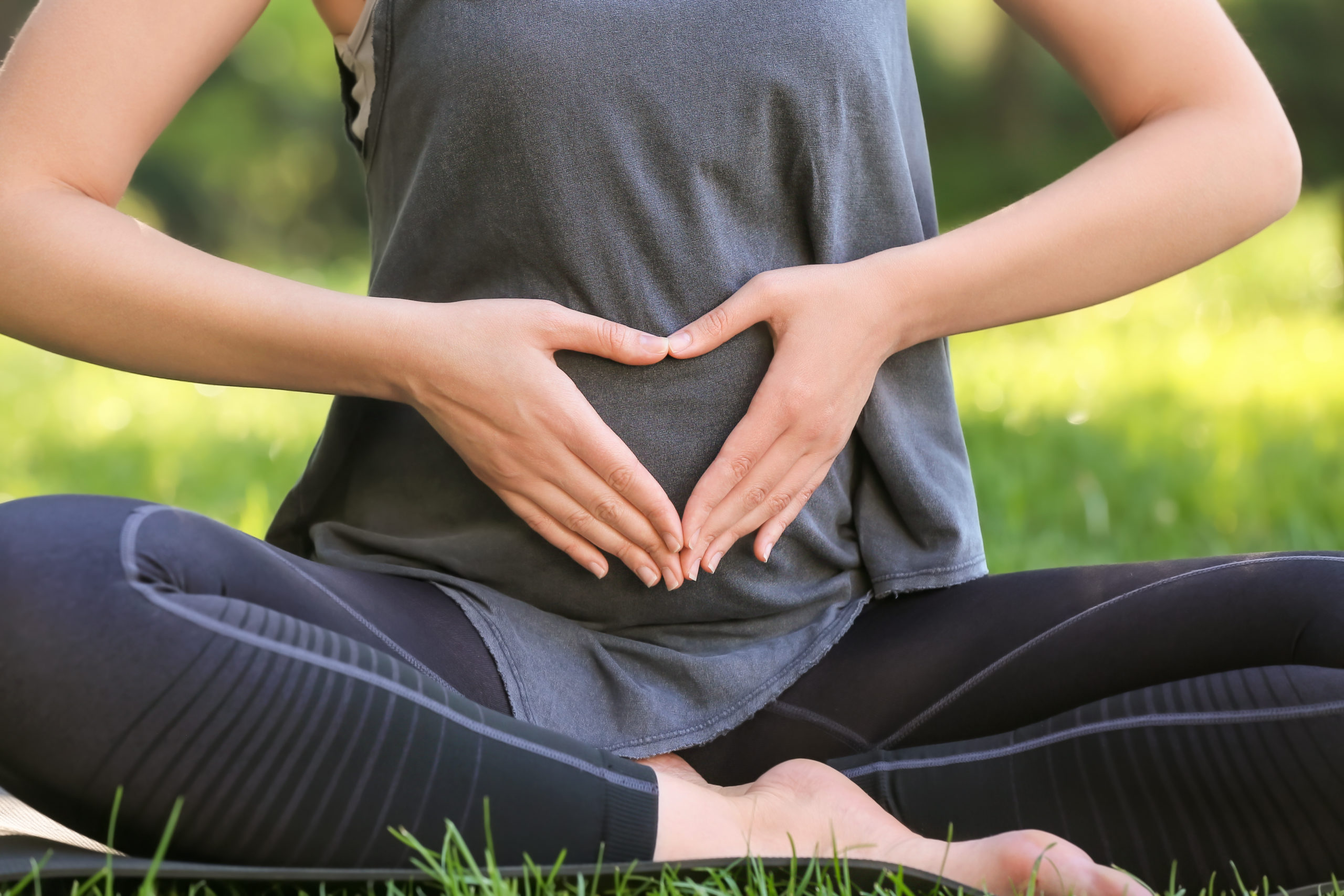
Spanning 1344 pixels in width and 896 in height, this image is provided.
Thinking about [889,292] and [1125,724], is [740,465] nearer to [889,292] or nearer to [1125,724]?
[889,292]

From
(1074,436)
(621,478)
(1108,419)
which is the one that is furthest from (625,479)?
(1108,419)

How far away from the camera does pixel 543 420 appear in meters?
1.18

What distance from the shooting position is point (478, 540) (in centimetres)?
132

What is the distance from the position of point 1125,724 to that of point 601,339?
0.66 m

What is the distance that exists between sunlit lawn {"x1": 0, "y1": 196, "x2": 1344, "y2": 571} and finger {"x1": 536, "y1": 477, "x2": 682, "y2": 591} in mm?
1388

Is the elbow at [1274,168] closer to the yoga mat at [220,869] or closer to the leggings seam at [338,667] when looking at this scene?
the yoga mat at [220,869]

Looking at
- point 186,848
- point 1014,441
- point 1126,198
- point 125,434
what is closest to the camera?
point 186,848

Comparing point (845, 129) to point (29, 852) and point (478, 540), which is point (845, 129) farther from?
point (29, 852)

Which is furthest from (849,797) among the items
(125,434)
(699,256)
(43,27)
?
(125,434)

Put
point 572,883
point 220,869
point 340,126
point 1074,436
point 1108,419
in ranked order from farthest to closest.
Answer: point 340,126, point 1108,419, point 1074,436, point 572,883, point 220,869

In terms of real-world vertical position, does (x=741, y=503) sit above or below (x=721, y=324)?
below

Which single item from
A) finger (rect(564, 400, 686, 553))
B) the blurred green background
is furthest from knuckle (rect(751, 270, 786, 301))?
the blurred green background

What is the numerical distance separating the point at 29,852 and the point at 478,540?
0.52m

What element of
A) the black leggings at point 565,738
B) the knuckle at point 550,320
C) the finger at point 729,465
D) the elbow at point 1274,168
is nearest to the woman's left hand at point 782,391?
the finger at point 729,465
